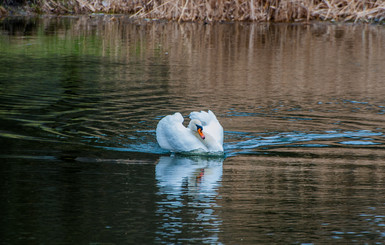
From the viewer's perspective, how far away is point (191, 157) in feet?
27.0

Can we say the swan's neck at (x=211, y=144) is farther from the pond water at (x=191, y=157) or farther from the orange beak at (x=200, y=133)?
the pond water at (x=191, y=157)

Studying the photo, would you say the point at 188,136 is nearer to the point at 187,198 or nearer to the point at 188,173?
the point at 188,173

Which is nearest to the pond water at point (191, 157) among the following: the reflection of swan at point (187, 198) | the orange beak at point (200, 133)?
the reflection of swan at point (187, 198)

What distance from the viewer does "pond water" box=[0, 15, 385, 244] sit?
537cm

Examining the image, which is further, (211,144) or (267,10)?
(267,10)

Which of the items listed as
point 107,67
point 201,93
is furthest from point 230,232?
point 107,67

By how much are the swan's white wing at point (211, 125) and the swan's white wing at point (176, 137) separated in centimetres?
23

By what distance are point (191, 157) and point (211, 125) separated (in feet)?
1.73

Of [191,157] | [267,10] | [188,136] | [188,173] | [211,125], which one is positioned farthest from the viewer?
[267,10]

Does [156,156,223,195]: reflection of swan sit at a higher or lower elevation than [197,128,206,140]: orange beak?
lower

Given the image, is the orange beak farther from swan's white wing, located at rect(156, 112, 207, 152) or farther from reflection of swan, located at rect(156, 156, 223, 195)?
reflection of swan, located at rect(156, 156, 223, 195)

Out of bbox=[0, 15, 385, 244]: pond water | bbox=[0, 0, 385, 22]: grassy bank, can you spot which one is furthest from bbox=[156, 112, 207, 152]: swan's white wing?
bbox=[0, 0, 385, 22]: grassy bank

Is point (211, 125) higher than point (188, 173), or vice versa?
point (211, 125)

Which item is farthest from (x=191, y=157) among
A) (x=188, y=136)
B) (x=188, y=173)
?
(x=188, y=173)
